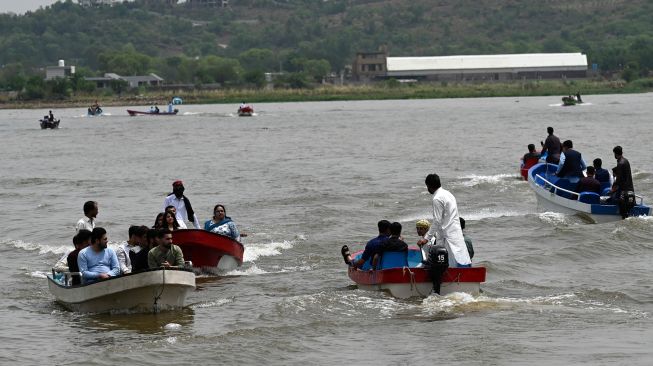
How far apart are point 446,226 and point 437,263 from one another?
0.58 m

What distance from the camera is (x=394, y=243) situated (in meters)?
19.6

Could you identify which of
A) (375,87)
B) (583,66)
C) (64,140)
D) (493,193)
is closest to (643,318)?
(493,193)

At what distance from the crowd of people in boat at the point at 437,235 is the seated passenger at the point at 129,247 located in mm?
3533

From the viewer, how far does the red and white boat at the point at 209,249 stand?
2247cm

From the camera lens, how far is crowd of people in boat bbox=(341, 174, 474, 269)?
1834cm

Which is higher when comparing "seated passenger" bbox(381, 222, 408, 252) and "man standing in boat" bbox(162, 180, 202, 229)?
"man standing in boat" bbox(162, 180, 202, 229)

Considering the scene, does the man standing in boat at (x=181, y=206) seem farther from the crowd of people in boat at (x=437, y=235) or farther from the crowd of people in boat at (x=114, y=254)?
the crowd of people in boat at (x=437, y=235)

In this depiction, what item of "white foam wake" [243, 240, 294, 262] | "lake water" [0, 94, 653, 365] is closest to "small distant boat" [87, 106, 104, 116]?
"lake water" [0, 94, 653, 365]

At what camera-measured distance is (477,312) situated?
740 inches

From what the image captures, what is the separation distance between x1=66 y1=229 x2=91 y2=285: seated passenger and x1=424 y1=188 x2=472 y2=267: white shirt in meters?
5.13

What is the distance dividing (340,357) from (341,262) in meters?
8.42

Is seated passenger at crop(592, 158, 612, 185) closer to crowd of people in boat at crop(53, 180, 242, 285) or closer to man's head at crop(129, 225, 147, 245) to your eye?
crowd of people in boat at crop(53, 180, 242, 285)

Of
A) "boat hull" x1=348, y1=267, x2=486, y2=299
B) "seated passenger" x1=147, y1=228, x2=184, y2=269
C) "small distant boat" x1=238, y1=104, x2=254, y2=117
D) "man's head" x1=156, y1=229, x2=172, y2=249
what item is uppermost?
"man's head" x1=156, y1=229, x2=172, y2=249

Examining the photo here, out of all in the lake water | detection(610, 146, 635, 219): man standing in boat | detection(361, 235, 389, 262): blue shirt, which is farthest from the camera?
detection(610, 146, 635, 219): man standing in boat
